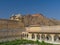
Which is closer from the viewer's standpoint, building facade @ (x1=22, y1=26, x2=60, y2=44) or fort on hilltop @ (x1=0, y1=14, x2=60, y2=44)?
building facade @ (x1=22, y1=26, x2=60, y2=44)

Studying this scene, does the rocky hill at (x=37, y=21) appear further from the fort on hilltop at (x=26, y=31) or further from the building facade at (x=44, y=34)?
the building facade at (x=44, y=34)

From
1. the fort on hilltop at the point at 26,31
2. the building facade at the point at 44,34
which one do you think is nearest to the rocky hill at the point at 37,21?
the fort on hilltop at the point at 26,31

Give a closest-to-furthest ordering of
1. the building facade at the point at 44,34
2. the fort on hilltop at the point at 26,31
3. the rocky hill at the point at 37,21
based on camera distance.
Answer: the building facade at the point at 44,34
the fort on hilltop at the point at 26,31
the rocky hill at the point at 37,21

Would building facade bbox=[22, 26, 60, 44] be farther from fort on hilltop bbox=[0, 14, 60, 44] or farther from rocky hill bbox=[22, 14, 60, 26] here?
rocky hill bbox=[22, 14, 60, 26]

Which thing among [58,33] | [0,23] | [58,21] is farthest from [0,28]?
[58,21]

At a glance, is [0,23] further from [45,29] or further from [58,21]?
[58,21]

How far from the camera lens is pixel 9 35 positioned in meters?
18.1

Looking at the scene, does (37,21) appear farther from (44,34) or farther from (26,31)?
(44,34)

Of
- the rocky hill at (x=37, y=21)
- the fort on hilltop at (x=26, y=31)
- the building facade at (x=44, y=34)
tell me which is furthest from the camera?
the rocky hill at (x=37, y=21)

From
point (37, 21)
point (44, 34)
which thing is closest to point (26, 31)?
point (44, 34)

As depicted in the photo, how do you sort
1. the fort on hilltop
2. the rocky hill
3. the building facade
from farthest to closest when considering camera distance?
the rocky hill
the fort on hilltop
the building facade

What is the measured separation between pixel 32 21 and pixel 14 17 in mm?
2938

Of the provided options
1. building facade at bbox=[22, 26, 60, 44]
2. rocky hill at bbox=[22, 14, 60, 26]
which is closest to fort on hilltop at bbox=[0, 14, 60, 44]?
building facade at bbox=[22, 26, 60, 44]

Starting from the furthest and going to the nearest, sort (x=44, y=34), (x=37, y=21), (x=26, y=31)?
(x=37, y=21) → (x=26, y=31) → (x=44, y=34)
